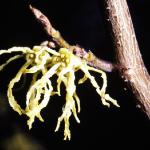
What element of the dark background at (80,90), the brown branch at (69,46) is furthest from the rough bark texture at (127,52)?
the dark background at (80,90)

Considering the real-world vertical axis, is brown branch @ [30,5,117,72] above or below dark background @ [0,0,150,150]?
below

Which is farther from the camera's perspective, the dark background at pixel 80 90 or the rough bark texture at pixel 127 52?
the dark background at pixel 80 90

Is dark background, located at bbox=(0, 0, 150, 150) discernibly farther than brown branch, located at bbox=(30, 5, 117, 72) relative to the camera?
A: Yes

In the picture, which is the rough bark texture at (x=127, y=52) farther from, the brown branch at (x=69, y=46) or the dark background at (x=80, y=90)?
the dark background at (x=80, y=90)

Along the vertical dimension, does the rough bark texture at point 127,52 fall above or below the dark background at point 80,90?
below

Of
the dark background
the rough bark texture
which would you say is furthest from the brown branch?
the dark background

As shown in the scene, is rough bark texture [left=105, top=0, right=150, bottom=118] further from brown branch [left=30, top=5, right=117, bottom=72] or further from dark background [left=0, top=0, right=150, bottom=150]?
dark background [left=0, top=0, right=150, bottom=150]
